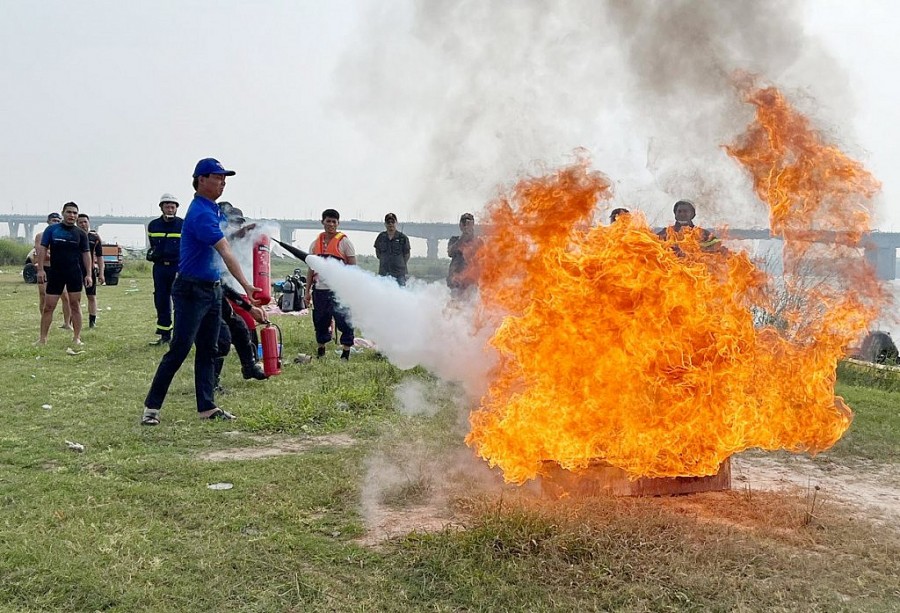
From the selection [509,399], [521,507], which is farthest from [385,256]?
[521,507]

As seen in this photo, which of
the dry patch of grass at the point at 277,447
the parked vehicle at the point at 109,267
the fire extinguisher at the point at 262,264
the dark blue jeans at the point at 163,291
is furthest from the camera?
the parked vehicle at the point at 109,267

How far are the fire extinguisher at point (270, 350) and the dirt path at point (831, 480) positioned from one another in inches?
193

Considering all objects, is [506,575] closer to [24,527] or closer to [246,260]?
[24,527]

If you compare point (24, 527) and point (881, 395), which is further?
point (881, 395)

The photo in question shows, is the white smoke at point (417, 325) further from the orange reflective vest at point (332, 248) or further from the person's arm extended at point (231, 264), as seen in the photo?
the orange reflective vest at point (332, 248)

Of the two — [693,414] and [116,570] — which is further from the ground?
[693,414]

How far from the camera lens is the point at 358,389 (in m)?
8.55

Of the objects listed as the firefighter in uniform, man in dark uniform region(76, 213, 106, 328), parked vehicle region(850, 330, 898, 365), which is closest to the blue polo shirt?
the firefighter in uniform

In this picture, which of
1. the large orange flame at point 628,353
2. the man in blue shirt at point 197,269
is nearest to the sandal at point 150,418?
the man in blue shirt at point 197,269

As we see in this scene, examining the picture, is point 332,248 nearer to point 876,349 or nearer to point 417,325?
point 417,325

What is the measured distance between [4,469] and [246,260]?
3.80m

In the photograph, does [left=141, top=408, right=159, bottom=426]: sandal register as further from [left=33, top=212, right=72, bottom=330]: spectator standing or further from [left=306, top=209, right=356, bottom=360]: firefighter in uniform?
[left=33, top=212, right=72, bottom=330]: spectator standing

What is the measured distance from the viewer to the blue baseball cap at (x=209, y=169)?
6.85m

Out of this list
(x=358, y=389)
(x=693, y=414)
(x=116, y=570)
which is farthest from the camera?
(x=358, y=389)
